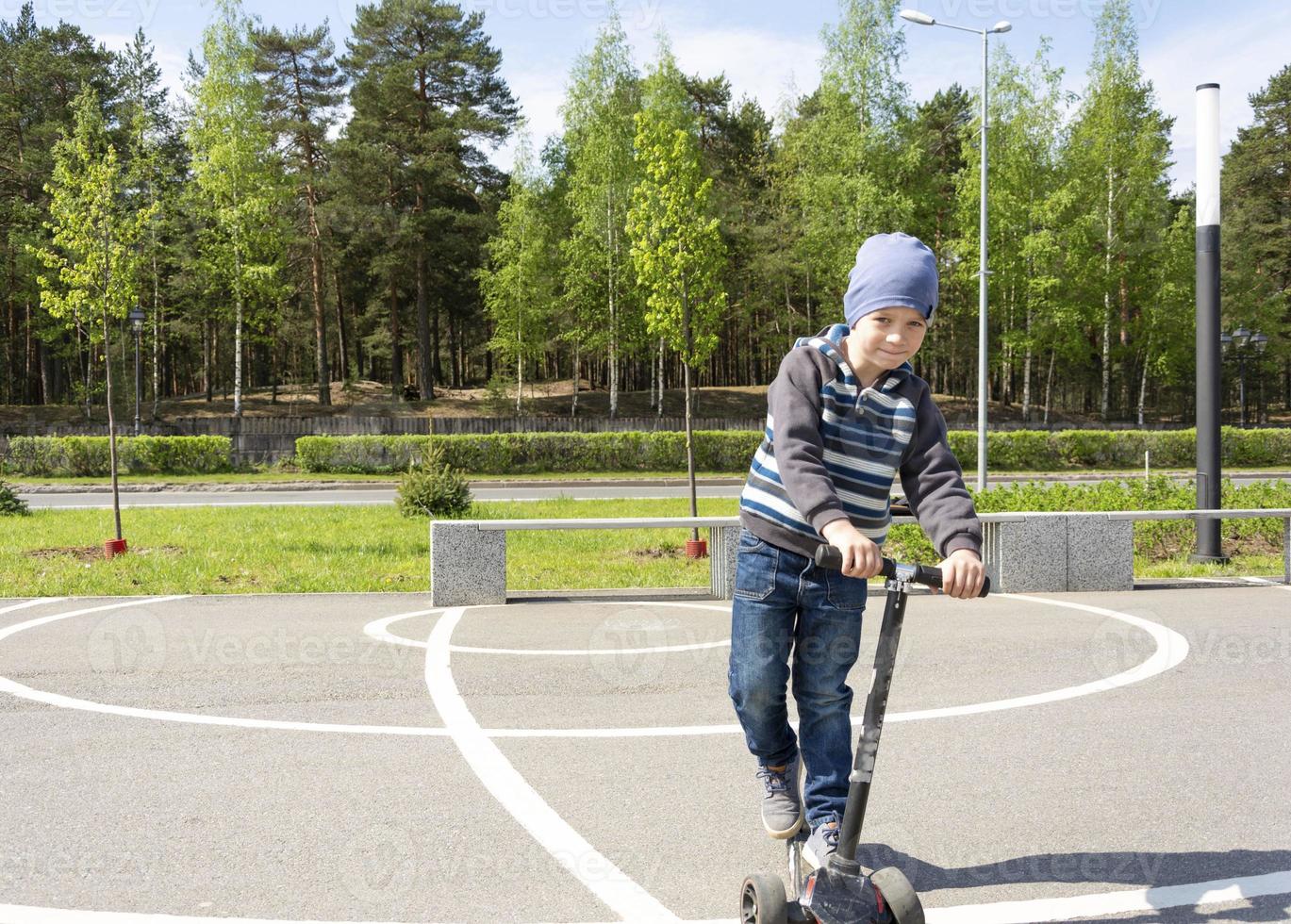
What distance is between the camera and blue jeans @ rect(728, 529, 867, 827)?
9.88ft

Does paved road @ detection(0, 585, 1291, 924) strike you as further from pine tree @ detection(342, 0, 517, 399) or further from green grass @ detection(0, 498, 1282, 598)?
pine tree @ detection(342, 0, 517, 399)

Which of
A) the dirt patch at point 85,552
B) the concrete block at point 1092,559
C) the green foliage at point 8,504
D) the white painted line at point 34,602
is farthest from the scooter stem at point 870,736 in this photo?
the green foliage at point 8,504

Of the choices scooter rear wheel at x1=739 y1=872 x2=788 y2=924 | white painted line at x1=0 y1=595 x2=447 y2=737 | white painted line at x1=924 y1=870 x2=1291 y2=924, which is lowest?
white painted line at x1=924 y1=870 x2=1291 y2=924

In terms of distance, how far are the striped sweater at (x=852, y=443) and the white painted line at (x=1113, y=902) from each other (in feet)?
3.77

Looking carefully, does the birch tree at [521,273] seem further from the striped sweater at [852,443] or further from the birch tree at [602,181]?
the striped sweater at [852,443]

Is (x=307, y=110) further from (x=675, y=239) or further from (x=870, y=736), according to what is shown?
(x=870, y=736)

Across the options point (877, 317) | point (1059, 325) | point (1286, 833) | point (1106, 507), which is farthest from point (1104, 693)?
point (1059, 325)

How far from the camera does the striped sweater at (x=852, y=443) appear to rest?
2906 millimetres

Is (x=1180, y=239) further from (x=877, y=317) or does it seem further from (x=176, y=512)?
(x=877, y=317)

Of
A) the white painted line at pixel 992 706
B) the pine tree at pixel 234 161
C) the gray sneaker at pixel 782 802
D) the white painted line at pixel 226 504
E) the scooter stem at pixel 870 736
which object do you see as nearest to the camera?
the scooter stem at pixel 870 736

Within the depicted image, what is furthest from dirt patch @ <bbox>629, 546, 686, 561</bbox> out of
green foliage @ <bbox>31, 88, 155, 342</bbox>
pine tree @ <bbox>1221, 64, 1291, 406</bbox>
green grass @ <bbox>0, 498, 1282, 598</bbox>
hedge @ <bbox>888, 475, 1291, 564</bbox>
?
pine tree @ <bbox>1221, 64, 1291, 406</bbox>

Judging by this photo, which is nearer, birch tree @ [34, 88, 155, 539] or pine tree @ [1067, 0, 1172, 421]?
birch tree @ [34, 88, 155, 539]

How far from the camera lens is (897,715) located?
5.07m

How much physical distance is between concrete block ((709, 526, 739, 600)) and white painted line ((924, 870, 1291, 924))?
5.35 m
